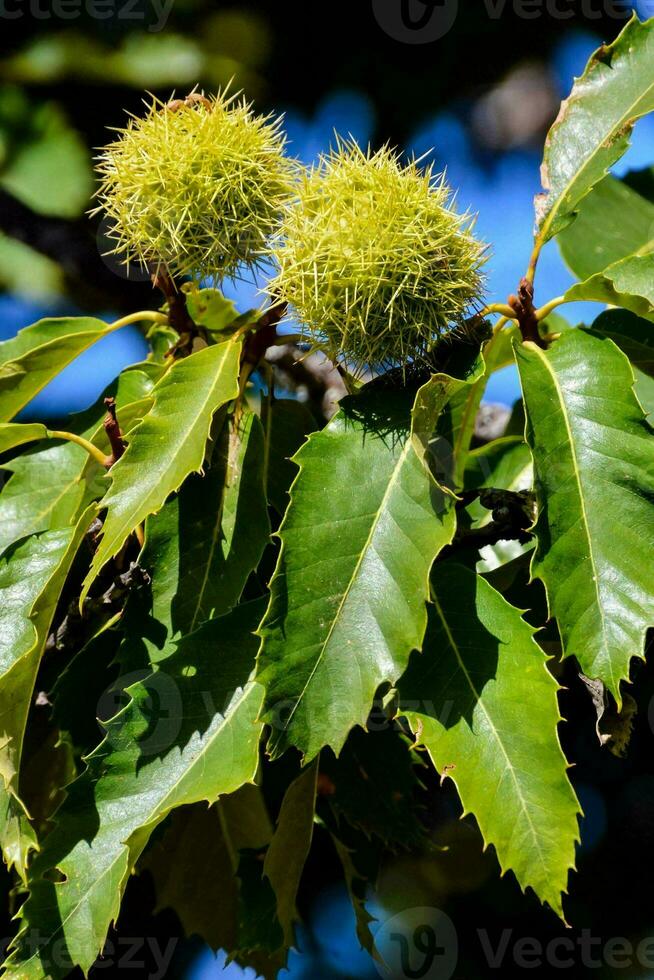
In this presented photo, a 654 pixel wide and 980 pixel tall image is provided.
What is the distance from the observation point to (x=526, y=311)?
103 cm

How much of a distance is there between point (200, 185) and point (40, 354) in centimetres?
30

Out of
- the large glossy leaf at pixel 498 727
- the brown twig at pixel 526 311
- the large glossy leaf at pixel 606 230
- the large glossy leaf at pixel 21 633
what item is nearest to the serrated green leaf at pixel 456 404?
the brown twig at pixel 526 311

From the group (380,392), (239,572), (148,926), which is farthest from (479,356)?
(148,926)

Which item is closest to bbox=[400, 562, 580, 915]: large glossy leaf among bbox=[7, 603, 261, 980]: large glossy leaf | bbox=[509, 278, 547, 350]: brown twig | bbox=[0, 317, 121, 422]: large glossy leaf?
bbox=[7, 603, 261, 980]: large glossy leaf

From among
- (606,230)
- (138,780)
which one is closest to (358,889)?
(138,780)

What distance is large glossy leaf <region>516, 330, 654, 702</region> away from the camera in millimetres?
851

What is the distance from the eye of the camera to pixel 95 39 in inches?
85.9

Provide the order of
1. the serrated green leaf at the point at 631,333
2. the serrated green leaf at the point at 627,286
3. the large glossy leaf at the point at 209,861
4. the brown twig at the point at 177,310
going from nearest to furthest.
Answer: the serrated green leaf at the point at 627,286
the serrated green leaf at the point at 631,333
the brown twig at the point at 177,310
the large glossy leaf at the point at 209,861

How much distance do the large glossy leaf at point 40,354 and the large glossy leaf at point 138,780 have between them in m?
0.38

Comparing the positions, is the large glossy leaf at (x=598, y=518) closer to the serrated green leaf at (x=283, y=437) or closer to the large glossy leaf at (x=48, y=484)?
the serrated green leaf at (x=283, y=437)

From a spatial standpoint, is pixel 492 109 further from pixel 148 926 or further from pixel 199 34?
pixel 148 926

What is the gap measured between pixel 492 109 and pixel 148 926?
1.93 m

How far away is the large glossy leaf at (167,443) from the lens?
87cm

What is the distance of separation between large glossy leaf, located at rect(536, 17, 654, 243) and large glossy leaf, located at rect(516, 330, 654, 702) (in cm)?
21
